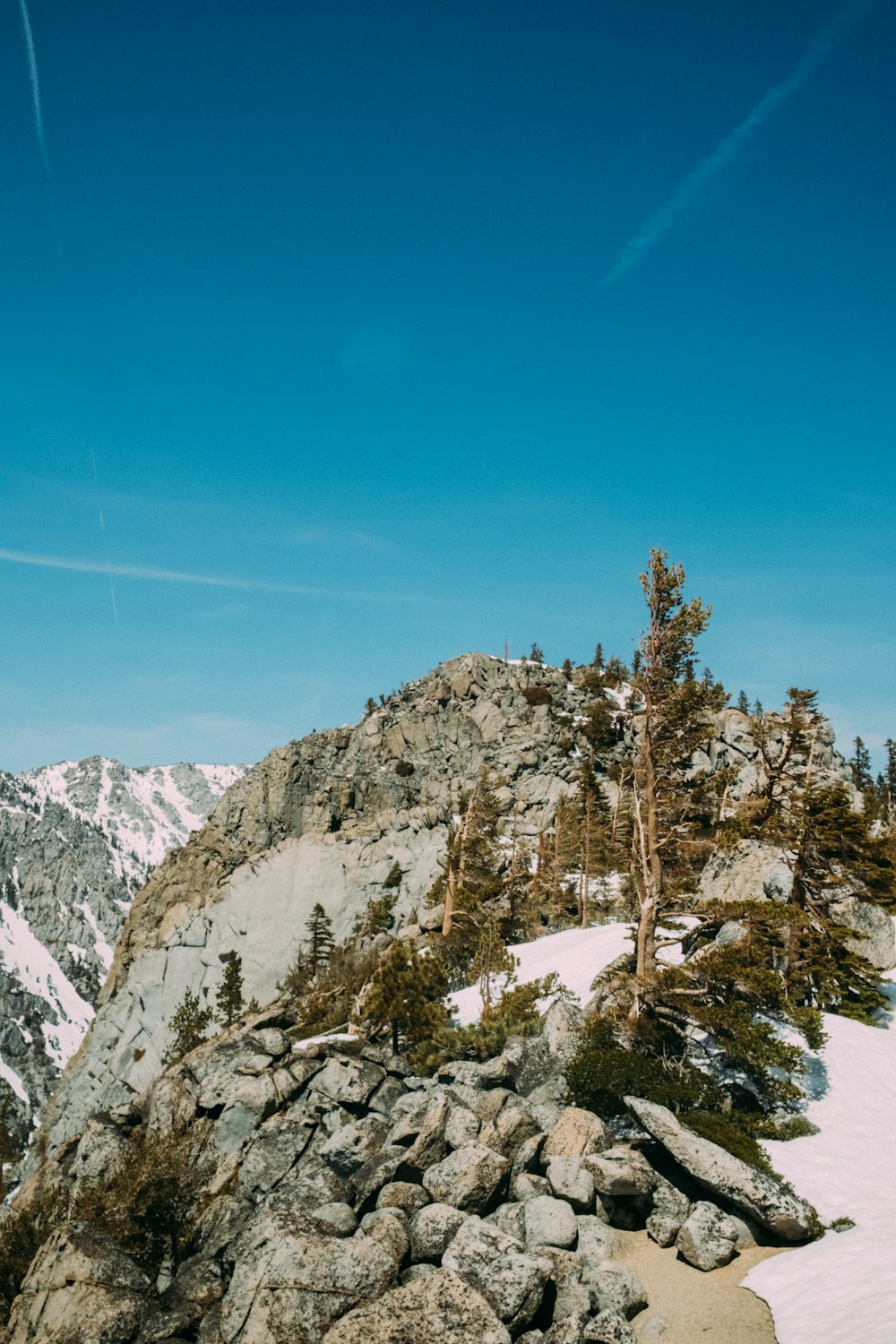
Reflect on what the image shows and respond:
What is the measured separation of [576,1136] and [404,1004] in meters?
11.4

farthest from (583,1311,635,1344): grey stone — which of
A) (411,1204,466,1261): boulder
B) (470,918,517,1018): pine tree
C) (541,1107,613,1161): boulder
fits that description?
(470,918,517,1018): pine tree

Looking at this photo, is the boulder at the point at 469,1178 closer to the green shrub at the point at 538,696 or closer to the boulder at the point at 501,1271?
the boulder at the point at 501,1271

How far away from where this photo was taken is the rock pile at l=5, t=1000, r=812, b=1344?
1152 cm

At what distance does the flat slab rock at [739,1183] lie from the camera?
13.6 metres

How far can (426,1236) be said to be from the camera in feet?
43.5

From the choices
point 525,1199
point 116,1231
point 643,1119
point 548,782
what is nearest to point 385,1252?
point 525,1199

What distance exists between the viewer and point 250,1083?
24.4 metres

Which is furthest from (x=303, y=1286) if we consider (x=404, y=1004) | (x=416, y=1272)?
(x=404, y=1004)

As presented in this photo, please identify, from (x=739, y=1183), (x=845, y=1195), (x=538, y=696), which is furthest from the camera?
(x=538, y=696)

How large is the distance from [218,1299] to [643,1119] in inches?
358

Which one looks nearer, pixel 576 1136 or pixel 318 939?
pixel 576 1136

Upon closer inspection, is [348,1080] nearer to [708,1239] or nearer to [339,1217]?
[339,1217]

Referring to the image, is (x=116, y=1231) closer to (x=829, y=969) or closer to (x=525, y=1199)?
(x=525, y=1199)

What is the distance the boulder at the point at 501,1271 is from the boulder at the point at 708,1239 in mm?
3206
